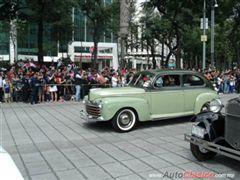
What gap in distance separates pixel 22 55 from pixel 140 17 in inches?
1095

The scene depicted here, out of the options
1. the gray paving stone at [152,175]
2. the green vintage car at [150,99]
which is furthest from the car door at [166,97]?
the gray paving stone at [152,175]

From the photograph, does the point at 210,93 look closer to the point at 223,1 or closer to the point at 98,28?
the point at 223,1

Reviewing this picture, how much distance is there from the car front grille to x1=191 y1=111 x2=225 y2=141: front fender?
135 inches

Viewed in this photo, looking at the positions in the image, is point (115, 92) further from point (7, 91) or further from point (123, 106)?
point (7, 91)

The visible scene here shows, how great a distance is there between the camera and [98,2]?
32.8m

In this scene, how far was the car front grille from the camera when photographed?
9.12m

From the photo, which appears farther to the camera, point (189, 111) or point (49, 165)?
point (189, 111)

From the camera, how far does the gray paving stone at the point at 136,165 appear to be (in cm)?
591

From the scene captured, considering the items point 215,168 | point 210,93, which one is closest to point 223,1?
point 210,93

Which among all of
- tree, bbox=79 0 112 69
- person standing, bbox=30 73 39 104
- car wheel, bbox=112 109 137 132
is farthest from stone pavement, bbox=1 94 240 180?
tree, bbox=79 0 112 69

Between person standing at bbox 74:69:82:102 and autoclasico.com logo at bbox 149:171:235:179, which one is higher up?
person standing at bbox 74:69:82:102

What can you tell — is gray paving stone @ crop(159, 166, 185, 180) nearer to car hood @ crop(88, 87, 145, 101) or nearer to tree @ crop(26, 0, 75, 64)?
car hood @ crop(88, 87, 145, 101)

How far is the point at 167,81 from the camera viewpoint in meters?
9.96

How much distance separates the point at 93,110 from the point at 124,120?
90 cm
